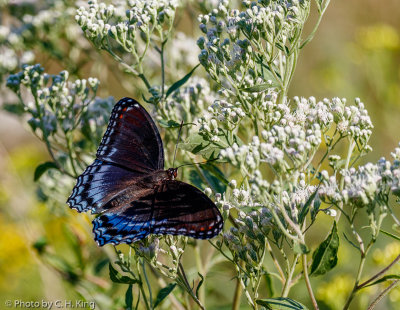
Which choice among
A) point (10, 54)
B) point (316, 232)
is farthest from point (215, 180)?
point (316, 232)

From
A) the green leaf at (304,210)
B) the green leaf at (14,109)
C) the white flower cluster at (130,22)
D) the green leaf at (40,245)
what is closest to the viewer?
the green leaf at (304,210)

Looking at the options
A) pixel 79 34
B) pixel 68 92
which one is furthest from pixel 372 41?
pixel 68 92

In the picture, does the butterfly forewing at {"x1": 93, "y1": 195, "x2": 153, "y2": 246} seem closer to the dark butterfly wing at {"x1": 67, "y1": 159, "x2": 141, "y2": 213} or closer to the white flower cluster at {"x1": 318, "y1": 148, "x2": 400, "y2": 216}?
the dark butterfly wing at {"x1": 67, "y1": 159, "x2": 141, "y2": 213}

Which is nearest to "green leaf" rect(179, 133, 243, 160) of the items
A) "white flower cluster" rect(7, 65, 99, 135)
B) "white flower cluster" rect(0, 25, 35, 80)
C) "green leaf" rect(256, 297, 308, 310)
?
"green leaf" rect(256, 297, 308, 310)

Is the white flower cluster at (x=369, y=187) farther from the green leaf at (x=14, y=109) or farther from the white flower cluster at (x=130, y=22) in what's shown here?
the green leaf at (x=14, y=109)

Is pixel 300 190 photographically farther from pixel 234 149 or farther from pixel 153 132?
pixel 153 132

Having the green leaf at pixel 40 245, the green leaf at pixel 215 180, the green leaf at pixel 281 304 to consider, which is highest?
the green leaf at pixel 215 180

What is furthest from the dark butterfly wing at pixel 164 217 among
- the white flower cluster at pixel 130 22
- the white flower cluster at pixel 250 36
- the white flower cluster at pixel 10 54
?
the white flower cluster at pixel 10 54

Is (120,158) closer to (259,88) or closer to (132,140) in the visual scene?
(132,140)

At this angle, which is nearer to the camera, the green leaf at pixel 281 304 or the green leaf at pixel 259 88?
the green leaf at pixel 281 304
